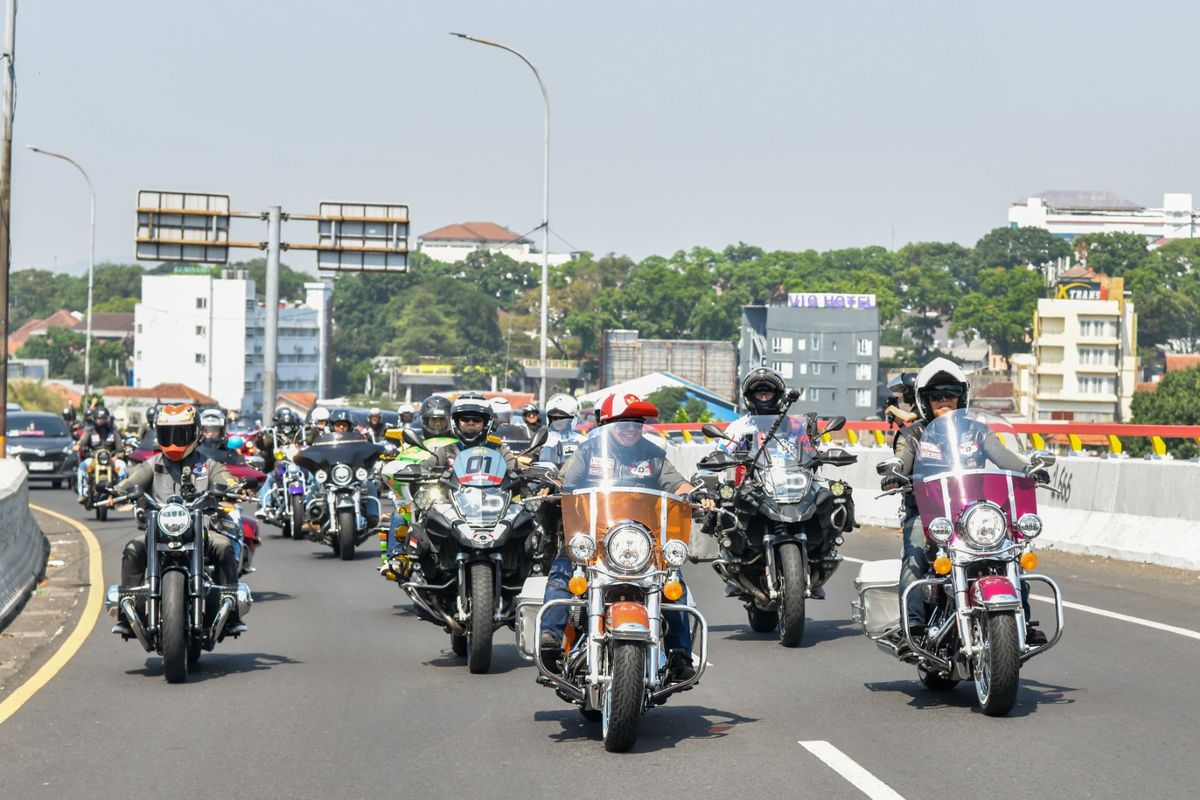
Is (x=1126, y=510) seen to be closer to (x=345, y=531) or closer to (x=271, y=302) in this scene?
(x=345, y=531)

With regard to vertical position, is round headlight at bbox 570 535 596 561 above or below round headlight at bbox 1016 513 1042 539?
below

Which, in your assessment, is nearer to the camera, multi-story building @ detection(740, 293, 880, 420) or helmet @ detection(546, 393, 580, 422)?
helmet @ detection(546, 393, 580, 422)

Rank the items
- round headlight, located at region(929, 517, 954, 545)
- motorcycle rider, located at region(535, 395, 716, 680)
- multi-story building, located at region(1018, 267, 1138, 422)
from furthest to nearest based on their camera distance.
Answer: multi-story building, located at region(1018, 267, 1138, 422) → round headlight, located at region(929, 517, 954, 545) → motorcycle rider, located at region(535, 395, 716, 680)

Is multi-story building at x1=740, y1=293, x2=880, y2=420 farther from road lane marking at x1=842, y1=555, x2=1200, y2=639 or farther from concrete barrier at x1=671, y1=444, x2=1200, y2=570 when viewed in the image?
road lane marking at x1=842, y1=555, x2=1200, y2=639

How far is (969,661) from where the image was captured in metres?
10.1

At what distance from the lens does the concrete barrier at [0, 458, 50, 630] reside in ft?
52.6

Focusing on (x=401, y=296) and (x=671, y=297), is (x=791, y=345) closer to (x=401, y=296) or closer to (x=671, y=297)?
(x=671, y=297)

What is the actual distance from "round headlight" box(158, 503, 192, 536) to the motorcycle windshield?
178 inches

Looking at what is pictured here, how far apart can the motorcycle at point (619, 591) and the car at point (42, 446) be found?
32670 mm

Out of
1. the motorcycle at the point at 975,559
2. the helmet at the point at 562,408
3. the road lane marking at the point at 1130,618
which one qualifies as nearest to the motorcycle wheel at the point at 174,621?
the motorcycle at the point at 975,559

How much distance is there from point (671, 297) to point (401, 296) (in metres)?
28.5

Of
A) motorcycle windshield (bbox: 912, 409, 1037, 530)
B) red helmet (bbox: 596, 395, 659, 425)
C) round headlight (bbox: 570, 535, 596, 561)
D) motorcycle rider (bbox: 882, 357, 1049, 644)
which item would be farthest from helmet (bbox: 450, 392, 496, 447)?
round headlight (bbox: 570, 535, 596, 561)

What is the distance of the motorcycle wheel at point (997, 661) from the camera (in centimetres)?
946

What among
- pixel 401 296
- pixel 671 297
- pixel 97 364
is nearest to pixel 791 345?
pixel 671 297
